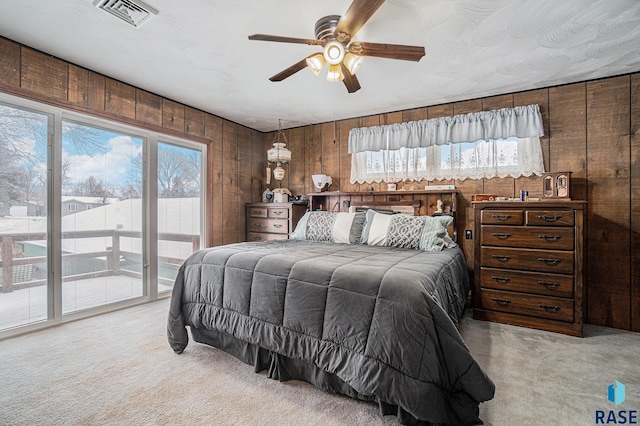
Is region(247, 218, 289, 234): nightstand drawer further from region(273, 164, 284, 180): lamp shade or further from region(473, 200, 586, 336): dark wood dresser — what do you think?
region(473, 200, 586, 336): dark wood dresser

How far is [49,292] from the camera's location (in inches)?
109

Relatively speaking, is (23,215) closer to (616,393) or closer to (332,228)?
(332,228)

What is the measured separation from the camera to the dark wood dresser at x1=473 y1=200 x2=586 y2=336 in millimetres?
2629

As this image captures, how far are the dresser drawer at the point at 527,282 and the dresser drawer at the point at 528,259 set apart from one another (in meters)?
0.05

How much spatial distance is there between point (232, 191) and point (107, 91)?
200 cm

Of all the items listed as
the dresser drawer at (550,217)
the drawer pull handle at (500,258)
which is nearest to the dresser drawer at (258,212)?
the drawer pull handle at (500,258)

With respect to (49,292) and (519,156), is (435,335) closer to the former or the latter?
(519,156)

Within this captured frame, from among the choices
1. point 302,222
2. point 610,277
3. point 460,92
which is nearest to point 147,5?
point 302,222

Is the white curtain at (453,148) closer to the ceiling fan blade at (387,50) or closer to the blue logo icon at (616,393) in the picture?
the ceiling fan blade at (387,50)

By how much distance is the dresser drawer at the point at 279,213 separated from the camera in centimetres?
440

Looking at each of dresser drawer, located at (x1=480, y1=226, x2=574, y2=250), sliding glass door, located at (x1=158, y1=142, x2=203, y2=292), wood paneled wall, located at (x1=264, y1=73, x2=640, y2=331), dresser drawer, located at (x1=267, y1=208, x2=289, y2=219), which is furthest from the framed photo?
sliding glass door, located at (x1=158, y1=142, x2=203, y2=292)

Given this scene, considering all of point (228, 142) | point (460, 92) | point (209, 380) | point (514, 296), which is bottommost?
point (209, 380)

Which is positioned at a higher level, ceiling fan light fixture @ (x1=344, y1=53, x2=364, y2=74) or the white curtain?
ceiling fan light fixture @ (x1=344, y1=53, x2=364, y2=74)

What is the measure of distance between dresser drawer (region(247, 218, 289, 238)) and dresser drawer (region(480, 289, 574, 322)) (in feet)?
8.71
